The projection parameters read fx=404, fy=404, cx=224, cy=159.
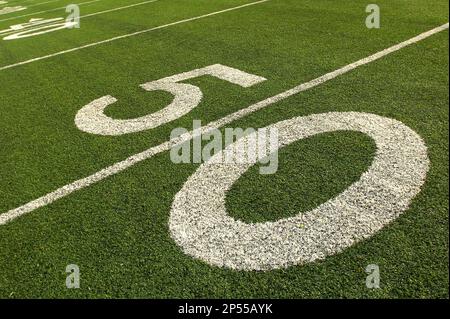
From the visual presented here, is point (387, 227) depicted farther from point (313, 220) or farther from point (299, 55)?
point (299, 55)

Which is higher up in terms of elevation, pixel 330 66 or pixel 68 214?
pixel 330 66

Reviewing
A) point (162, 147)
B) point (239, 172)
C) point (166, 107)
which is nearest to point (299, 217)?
point (239, 172)

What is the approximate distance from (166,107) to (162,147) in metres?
0.98

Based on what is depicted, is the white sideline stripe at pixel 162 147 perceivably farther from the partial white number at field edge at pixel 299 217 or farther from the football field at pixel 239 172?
the partial white number at field edge at pixel 299 217

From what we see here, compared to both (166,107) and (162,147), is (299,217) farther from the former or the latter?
(166,107)

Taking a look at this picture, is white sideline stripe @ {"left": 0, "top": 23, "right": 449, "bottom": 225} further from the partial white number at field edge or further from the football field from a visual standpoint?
the partial white number at field edge

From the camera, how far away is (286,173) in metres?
3.53

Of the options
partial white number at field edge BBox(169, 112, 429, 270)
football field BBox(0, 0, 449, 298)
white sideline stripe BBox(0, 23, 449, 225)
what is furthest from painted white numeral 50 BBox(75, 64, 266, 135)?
partial white number at field edge BBox(169, 112, 429, 270)

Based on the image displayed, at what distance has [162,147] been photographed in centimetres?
418

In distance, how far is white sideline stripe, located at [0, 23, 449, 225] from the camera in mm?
3607

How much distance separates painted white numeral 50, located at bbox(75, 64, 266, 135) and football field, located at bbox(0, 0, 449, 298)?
3 cm

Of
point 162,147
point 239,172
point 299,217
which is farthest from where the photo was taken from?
point 162,147
